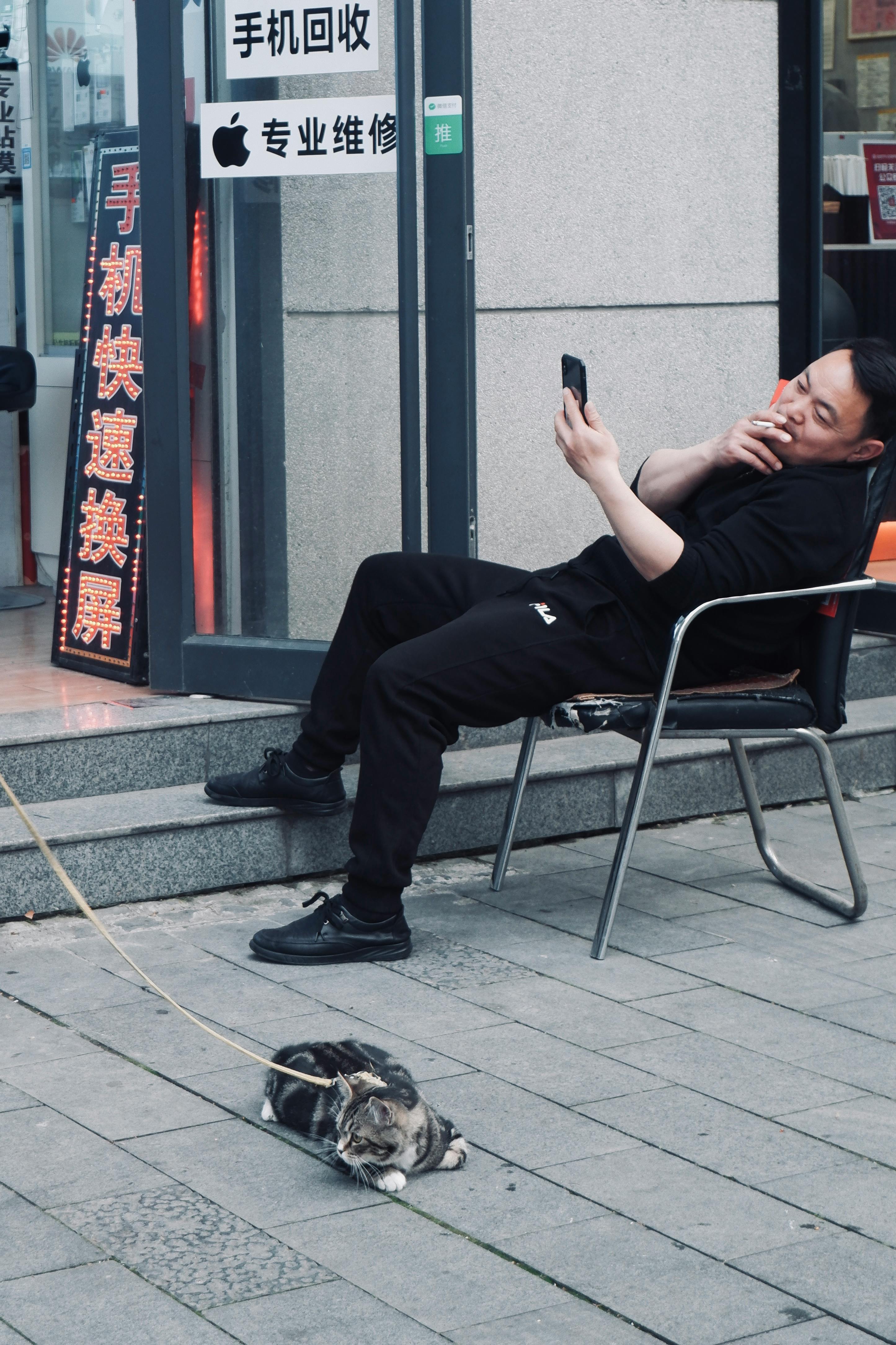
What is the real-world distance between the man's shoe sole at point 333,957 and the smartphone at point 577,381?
124 cm

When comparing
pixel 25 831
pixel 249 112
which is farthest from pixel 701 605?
pixel 249 112

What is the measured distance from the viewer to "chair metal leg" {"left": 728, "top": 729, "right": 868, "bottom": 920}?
13.8 feet

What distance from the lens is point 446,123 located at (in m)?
4.56

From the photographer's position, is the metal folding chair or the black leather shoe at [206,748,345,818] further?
the black leather shoe at [206,748,345,818]

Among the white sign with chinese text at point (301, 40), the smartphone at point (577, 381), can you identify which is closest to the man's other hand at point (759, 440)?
the smartphone at point (577, 381)

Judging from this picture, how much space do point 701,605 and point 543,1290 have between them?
1744 mm

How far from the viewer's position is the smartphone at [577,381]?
154 inches

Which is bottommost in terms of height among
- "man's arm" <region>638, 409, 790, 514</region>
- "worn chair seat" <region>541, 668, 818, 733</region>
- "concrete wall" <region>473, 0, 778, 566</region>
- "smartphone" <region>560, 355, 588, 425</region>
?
"worn chair seat" <region>541, 668, 818, 733</region>

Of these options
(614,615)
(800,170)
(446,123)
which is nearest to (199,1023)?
(614,615)

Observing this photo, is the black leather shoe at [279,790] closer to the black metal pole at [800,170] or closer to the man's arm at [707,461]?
the man's arm at [707,461]

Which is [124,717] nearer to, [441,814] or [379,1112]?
[441,814]

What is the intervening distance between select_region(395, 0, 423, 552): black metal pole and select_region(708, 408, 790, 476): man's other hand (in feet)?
3.38

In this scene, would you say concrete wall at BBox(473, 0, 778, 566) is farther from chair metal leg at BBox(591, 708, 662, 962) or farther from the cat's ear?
the cat's ear

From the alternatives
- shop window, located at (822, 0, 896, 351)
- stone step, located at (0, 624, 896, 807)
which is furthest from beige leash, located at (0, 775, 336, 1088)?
shop window, located at (822, 0, 896, 351)
